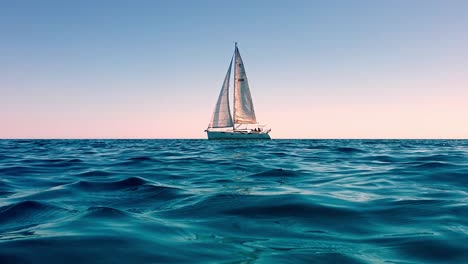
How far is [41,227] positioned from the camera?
3553 mm

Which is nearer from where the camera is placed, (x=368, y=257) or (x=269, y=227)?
(x=368, y=257)

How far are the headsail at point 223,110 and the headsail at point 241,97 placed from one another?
1215mm

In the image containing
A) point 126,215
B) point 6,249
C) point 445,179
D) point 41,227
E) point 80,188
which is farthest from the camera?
point 445,179

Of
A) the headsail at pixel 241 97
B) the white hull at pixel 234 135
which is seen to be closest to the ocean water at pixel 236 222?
the headsail at pixel 241 97

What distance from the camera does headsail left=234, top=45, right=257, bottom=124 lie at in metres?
53.2

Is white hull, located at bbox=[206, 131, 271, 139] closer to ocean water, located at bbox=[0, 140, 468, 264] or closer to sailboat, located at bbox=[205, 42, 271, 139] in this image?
sailboat, located at bbox=[205, 42, 271, 139]

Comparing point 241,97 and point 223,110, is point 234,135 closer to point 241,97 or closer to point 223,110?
point 223,110

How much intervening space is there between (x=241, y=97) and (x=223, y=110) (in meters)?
3.52

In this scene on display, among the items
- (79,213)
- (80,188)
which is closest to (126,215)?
(79,213)

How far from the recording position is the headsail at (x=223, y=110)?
5344 cm

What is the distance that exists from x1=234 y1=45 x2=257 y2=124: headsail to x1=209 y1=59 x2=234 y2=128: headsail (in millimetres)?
1215

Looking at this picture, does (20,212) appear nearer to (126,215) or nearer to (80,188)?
(126,215)

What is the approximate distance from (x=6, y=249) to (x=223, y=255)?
1.75 meters

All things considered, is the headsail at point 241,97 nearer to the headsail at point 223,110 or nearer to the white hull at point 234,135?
the headsail at point 223,110
